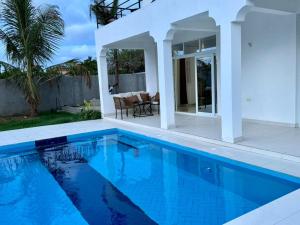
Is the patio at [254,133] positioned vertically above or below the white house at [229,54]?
below

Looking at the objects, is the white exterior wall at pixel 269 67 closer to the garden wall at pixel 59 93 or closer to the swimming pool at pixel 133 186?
the swimming pool at pixel 133 186

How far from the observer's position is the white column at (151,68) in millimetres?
14117

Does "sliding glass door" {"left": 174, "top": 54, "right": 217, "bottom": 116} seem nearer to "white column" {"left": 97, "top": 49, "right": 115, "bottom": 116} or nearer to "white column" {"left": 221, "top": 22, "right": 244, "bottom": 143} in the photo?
"white column" {"left": 97, "top": 49, "right": 115, "bottom": 116}

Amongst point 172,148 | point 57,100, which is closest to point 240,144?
point 172,148

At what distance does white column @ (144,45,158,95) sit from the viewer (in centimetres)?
1412

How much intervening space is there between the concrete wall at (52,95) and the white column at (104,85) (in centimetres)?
450

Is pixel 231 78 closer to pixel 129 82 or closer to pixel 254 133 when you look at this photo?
pixel 254 133

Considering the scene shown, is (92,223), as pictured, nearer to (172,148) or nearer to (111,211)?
(111,211)

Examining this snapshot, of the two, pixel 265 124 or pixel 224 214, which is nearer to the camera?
pixel 224 214

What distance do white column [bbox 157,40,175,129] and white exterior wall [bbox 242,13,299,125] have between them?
2.43 m

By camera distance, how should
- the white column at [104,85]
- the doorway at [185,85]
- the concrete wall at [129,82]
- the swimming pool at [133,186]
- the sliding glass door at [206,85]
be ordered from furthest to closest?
the concrete wall at [129,82] < the white column at [104,85] < the doorway at [185,85] < the sliding glass door at [206,85] < the swimming pool at [133,186]

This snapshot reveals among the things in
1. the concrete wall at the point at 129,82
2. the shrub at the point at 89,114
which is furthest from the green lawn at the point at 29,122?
the concrete wall at the point at 129,82

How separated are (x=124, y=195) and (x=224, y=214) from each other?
1785mm

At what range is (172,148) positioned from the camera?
307 inches
